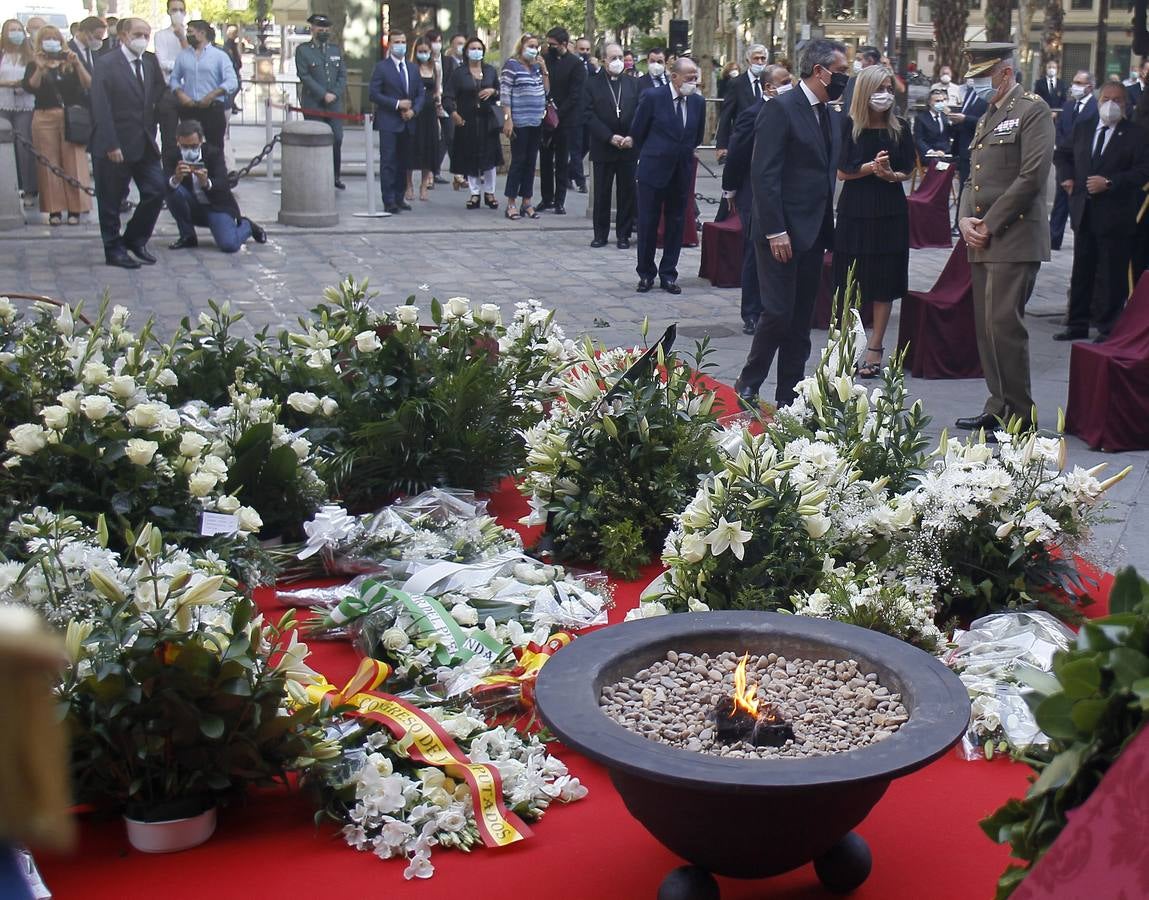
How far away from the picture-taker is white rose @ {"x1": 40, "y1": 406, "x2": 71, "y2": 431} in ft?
15.5

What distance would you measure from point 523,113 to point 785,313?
8.68 meters

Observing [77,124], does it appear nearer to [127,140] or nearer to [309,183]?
[309,183]

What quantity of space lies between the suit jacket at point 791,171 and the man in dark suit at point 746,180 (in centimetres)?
211

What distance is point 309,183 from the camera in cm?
1428

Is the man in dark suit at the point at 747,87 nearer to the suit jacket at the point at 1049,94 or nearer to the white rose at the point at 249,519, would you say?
the suit jacket at the point at 1049,94

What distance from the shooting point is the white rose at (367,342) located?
19.4 ft

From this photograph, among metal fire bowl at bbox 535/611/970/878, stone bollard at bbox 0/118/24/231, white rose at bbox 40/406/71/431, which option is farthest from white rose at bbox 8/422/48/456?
stone bollard at bbox 0/118/24/231

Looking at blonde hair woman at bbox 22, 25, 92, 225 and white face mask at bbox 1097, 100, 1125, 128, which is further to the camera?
blonde hair woman at bbox 22, 25, 92, 225

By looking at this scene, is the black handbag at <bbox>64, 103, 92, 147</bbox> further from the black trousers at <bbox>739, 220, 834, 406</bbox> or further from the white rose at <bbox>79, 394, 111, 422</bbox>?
the white rose at <bbox>79, 394, 111, 422</bbox>

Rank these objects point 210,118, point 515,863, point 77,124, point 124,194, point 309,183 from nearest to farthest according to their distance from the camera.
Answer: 1. point 515,863
2. point 124,194
3. point 210,118
4. point 77,124
5. point 309,183

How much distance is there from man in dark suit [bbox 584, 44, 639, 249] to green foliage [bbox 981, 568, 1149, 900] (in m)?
11.0

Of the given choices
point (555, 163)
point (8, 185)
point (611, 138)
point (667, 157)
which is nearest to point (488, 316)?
point (667, 157)

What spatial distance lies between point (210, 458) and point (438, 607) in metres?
1.02

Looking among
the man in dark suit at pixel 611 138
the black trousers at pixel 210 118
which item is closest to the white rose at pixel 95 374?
the man in dark suit at pixel 611 138
